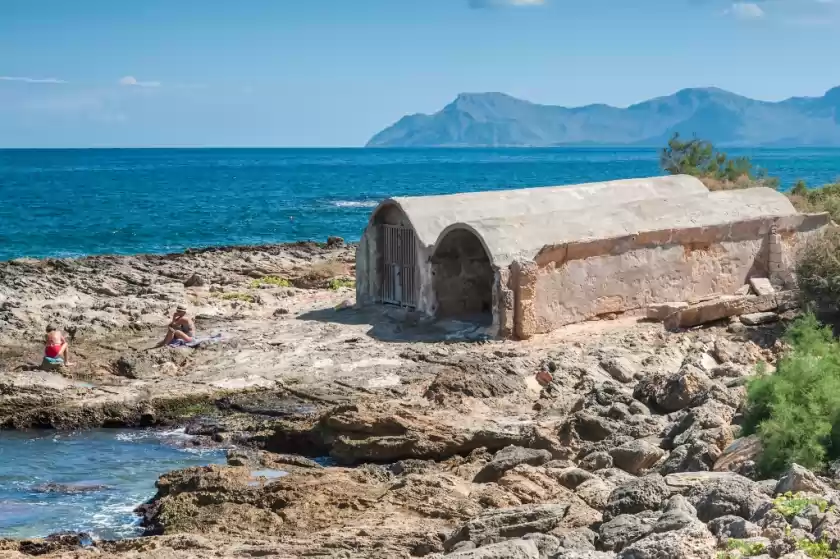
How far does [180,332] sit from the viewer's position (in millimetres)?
19969

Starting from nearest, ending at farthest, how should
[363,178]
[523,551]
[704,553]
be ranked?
[704,553], [523,551], [363,178]

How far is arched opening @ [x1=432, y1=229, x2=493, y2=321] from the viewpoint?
2164 centimetres

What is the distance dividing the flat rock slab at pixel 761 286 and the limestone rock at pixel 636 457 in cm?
1044

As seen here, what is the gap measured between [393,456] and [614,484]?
3.23 metres

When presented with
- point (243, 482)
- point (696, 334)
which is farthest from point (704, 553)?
point (696, 334)

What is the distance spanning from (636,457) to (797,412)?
6.23 ft

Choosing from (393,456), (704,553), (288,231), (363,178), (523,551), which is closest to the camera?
(704,553)

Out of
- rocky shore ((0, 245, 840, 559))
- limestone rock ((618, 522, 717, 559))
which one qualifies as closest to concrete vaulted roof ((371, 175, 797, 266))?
rocky shore ((0, 245, 840, 559))

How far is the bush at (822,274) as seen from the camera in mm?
19578

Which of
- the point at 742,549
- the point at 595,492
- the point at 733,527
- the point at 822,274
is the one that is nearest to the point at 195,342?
the point at 595,492

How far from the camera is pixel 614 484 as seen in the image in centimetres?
1191

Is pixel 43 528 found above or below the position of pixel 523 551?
below

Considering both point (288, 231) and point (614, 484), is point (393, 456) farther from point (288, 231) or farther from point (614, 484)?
point (288, 231)

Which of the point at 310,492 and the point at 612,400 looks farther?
the point at 612,400
